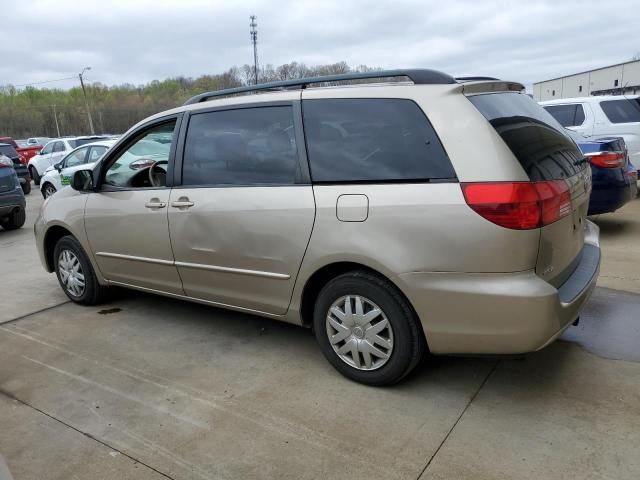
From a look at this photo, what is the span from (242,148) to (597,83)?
4780cm

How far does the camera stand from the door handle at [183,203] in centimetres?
363

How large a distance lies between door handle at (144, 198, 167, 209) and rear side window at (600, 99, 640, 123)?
25.2 ft

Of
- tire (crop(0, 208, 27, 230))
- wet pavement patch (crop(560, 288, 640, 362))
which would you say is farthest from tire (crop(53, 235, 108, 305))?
tire (crop(0, 208, 27, 230))

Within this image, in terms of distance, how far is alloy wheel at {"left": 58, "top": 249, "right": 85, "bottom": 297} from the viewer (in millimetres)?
4797

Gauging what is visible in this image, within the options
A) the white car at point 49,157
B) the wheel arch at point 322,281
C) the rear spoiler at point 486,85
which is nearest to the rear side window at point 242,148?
the wheel arch at point 322,281

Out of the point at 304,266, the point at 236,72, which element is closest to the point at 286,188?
the point at 304,266

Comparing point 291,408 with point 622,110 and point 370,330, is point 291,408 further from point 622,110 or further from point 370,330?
point 622,110

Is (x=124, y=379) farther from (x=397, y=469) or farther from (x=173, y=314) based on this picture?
(x=397, y=469)

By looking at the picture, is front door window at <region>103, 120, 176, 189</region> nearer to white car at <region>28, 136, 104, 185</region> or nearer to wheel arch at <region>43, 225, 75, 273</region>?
wheel arch at <region>43, 225, 75, 273</region>

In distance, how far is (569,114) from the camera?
883cm

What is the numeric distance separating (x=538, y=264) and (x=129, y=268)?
3127 mm

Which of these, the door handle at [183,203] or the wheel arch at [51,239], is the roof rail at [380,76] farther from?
the wheel arch at [51,239]

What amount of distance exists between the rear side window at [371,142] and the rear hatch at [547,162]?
34cm

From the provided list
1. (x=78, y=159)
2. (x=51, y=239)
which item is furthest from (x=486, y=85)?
(x=78, y=159)
